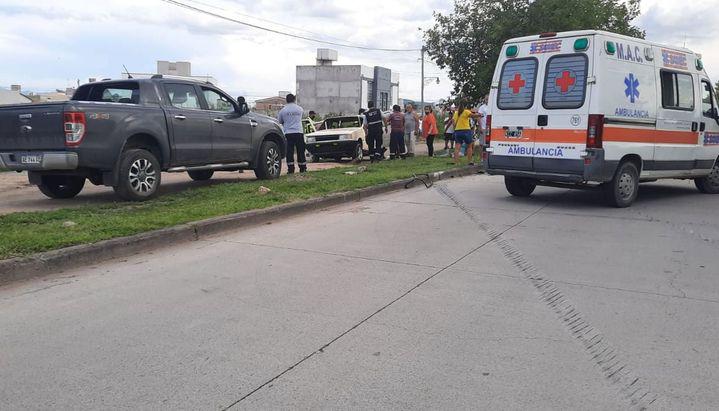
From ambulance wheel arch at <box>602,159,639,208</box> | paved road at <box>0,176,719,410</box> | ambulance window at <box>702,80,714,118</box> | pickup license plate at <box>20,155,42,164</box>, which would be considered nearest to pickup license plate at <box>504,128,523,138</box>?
ambulance wheel arch at <box>602,159,639,208</box>

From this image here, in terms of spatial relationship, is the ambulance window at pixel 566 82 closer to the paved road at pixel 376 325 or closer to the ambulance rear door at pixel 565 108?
the ambulance rear door at pixel 565 108

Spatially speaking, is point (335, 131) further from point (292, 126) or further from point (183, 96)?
point (183, 96)

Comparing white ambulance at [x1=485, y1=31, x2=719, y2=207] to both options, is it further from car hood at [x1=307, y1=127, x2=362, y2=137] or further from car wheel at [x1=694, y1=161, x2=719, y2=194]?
car hood at [x1=307, y1=127, x2=362, y2=137]

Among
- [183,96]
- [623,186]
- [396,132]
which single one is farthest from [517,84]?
[396,132]

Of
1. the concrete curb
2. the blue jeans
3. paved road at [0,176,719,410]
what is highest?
the blue jeans

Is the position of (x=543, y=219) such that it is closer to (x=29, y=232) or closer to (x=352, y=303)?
(x=352, y=303)

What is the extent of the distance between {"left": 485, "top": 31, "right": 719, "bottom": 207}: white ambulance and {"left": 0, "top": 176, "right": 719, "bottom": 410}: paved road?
7.21 feet

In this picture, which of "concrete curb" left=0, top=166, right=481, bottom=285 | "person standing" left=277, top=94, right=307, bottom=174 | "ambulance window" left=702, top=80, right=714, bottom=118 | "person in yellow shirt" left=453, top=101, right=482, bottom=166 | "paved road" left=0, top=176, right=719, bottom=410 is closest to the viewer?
"paved road" left=0, top=176, right=719, bottom=410

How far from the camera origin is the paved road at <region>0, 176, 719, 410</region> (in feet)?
11.3

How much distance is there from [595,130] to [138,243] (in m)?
6.69

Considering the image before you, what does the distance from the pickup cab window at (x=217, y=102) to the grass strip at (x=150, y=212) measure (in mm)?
1390

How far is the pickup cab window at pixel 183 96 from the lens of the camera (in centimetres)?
989

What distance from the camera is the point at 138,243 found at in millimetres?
6645

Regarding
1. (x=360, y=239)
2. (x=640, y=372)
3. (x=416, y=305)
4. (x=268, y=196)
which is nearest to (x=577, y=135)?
(x=360, y=239)
